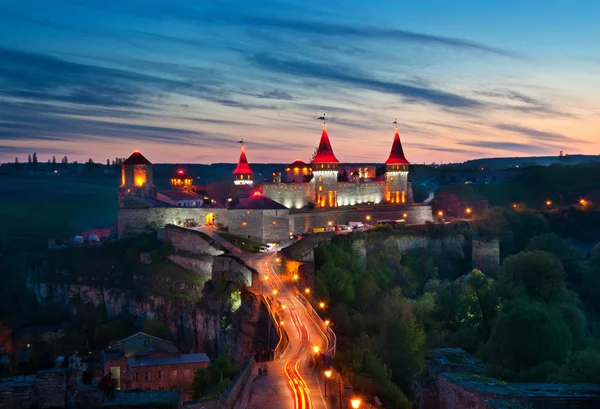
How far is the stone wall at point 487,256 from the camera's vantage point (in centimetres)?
5481

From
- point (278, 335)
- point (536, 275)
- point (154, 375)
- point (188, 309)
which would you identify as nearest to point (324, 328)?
point (278, 335)

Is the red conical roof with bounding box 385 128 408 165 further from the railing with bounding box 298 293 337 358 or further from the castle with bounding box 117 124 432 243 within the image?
the railing with bounding box 298 293 337 358

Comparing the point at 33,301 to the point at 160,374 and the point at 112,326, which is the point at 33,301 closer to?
the point at 112,326

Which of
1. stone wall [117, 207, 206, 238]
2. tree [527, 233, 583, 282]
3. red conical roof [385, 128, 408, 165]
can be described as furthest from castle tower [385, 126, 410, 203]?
stone wall [117, 207, 206, 238]

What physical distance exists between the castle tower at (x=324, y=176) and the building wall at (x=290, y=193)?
1.06 m

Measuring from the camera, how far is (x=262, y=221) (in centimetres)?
4859

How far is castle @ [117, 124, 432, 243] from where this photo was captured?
162ft

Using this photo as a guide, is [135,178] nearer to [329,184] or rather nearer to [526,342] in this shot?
[329,184]

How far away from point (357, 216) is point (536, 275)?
17.7 meters

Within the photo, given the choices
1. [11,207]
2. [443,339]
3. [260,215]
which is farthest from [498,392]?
[11,207]

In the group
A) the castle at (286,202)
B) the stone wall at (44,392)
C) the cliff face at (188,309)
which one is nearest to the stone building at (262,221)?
the castle at (286,202)

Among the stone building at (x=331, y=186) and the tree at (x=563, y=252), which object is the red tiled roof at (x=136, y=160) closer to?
the stone building at (x=331, y=186)

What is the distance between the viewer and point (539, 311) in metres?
30.9

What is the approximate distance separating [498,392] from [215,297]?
28.7 m
